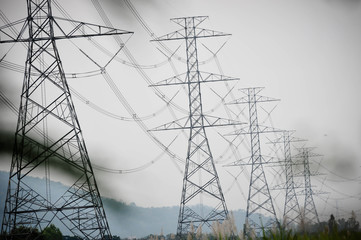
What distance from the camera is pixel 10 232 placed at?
1511 centimetres

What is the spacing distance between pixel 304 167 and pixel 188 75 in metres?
28.0

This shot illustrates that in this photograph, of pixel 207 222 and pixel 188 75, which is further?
pixel 188 75

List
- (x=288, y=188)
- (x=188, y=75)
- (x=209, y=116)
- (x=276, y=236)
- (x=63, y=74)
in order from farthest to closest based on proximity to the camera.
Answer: (x=288, y=188) → (x=188, y=75) → (x=209, y=116) → (x=63, y=74) → (x=276, y=236)

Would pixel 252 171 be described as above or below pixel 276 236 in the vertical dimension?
above

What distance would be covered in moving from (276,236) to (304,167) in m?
43.0

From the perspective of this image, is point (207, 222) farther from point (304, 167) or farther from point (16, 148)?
point (304, 167)

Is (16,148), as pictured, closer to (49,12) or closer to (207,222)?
(49,12)

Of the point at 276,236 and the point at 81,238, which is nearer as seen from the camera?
the point at 276,236

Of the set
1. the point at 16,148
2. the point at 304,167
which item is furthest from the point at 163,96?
the point at 304,167

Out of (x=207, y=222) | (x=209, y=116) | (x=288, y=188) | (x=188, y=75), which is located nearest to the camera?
(x=207, y=222)

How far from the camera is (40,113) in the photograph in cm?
1562

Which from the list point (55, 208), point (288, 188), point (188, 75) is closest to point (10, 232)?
point (55, 208)

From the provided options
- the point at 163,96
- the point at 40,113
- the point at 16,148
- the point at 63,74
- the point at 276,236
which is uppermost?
the point at 163,96

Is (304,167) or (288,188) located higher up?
(304,167)
